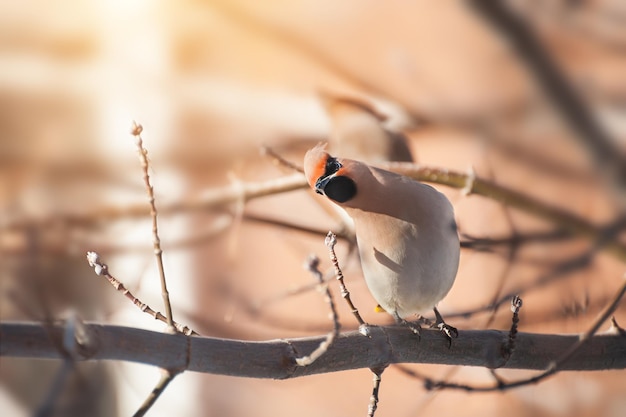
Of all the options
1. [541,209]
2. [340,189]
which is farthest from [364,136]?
[340,189]

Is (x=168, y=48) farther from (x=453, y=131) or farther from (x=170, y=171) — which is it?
(x=453, y=131)

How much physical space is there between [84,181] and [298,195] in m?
0.38

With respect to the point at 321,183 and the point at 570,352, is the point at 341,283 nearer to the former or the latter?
the point at 321,183

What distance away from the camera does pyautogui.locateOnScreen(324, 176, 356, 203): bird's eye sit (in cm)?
41

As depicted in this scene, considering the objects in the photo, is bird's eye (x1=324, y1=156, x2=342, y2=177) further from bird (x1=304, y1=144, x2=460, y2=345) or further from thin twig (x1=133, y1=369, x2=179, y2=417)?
thin twig (x1=133, y1=369, x2=179, y2=417)

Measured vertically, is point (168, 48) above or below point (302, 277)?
above

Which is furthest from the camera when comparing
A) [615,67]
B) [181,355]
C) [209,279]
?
[209,279]

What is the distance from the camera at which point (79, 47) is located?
1.07 metres

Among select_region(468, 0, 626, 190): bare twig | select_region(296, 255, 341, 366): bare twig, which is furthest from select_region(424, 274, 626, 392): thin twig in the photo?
select_region(468, 0, 626, 190): bare twig

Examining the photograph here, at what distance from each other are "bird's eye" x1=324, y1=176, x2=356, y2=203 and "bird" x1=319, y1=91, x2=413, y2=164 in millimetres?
228

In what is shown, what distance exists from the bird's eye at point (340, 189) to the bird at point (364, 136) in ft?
0.75

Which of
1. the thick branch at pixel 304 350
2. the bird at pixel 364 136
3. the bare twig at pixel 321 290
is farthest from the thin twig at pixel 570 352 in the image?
the bird at pixel 364 136

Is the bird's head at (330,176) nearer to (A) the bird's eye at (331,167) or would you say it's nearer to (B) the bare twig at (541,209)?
(A) the bird's eye at (331,167)

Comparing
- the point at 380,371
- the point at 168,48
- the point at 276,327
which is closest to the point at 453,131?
the point at 276,327
